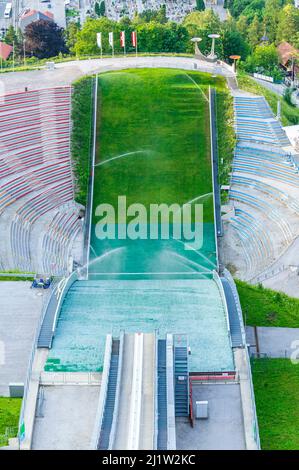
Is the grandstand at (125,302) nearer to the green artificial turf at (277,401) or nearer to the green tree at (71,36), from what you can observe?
the green artificial turf at (277,401)

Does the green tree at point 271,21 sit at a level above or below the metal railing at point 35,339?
above

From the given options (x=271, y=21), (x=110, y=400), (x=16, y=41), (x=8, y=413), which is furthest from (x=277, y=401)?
(x=271, y=21)

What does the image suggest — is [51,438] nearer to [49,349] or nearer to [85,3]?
[49,349]

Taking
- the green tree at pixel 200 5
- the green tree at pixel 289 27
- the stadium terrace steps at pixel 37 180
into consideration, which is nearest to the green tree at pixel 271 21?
the green tree at pixel 289 27

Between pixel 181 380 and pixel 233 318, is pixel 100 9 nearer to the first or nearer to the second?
pixel 233 318

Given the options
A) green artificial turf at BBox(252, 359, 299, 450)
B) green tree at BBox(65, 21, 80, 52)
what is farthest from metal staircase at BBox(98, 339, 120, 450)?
green tree at BBox(65, 21, 80, 52)

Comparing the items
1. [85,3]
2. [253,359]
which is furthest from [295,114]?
[85,3]

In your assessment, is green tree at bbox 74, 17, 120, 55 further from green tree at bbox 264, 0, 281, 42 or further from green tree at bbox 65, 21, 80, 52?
green tree at bbox 264, 0, 281, 42
